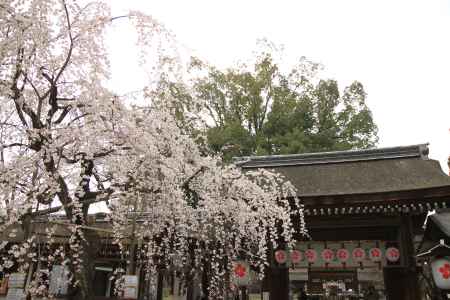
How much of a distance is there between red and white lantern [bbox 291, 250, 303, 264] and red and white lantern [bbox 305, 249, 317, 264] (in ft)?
0.60

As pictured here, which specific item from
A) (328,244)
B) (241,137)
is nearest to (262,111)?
(241,137)

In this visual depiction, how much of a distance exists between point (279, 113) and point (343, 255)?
1004cm

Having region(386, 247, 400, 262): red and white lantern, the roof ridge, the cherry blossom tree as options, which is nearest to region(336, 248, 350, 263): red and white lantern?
region(386, 247, 400, 262): red and white lantern

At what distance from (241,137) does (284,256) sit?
909 cm

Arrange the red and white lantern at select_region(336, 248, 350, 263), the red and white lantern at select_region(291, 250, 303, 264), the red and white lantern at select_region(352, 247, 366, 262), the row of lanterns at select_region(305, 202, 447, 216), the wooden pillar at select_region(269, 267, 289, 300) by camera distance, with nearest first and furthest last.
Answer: the row of lanterns at select_region(305, 202, 447, 216) → the red and white lantern at select_region(352, 247, 366, 262) → the red and white lantern at select_region(336, 248, 350, 263) → the red and white lantern at select_region(291, 250, 303, 264) → the wooden pillar at select_region(269, 267, 289, 300)

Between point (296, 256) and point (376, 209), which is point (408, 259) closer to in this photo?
point (376, 209)

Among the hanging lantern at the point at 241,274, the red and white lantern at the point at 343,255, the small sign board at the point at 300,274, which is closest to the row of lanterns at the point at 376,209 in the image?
the red and white lantern at the point at 343,255

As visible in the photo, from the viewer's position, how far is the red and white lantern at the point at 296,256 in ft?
34.4

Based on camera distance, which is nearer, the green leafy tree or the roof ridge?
the roof ridge

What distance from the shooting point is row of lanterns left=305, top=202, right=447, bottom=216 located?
900 cm

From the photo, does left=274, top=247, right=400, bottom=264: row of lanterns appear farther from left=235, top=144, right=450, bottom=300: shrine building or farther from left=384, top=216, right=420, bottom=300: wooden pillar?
left=384, top=216, right=420, bottom=300: wooden pillar

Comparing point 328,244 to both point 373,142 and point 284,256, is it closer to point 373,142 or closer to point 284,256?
point 284,256

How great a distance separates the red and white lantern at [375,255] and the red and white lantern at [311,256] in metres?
1.47

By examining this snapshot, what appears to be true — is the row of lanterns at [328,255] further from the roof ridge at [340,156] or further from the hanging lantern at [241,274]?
the roof ridge at [340,156]
